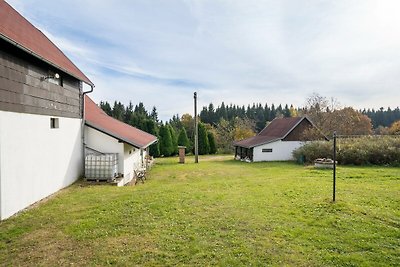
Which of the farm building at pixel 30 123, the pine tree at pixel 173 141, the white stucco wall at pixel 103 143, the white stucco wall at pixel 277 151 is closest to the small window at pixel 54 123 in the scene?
the farm building at pixel 30 123

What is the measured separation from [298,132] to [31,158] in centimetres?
2432

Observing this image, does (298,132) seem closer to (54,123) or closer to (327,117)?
(327,117)

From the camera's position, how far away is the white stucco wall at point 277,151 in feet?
85.8

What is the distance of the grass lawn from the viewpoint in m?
4.54

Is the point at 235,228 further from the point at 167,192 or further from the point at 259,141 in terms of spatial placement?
the point at 259,141

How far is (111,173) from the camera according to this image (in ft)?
37.0

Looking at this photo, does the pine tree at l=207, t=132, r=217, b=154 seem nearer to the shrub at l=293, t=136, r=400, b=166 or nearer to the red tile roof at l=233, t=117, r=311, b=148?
the red tile roof at l=233, t=117, r=311, b=148

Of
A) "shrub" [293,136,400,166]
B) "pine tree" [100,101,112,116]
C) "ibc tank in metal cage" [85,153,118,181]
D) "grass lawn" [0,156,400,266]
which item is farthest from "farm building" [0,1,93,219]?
"pine tree" [100,101,112,116]

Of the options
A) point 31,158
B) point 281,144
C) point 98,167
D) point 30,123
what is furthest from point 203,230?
point 281,144

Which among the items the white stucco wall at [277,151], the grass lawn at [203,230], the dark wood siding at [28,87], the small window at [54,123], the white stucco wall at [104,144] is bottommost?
the grass lawn at [203,230]

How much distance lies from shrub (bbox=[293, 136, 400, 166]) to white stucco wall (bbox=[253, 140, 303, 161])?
4.67m

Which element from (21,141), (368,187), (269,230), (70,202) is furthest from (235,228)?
(368,187)

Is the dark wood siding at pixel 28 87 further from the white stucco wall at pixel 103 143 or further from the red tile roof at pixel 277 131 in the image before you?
the red tile roof at pixel 277 131

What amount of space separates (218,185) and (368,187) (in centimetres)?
617
